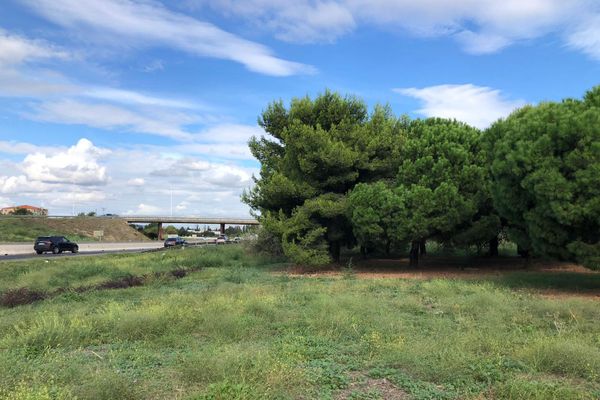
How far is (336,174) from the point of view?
24562 mm

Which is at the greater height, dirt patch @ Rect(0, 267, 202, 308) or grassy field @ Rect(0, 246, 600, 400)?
grassy field @ Rect(0, 246, 600, 400)

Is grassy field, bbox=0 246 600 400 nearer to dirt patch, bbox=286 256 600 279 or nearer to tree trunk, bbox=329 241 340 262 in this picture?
dirt patch, bbox=286 256 600 279

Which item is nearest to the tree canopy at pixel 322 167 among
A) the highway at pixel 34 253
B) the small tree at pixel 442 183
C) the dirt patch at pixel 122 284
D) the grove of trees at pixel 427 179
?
the grove of trees at pixel 427 179

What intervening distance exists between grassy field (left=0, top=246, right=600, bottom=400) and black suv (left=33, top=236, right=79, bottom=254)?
116 feet

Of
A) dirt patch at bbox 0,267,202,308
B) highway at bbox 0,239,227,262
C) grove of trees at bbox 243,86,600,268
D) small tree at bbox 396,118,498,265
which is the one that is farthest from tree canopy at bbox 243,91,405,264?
highway at bbox 0,239,227,262

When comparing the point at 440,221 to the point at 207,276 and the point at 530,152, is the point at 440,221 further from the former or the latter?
the point at 207,276

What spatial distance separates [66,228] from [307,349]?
90.8 metres

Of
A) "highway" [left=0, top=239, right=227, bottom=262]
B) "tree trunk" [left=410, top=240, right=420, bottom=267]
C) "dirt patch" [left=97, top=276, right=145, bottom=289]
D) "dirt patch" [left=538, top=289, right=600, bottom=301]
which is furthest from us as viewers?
"highway" [left=0, top=239, right=227, bottom=262]

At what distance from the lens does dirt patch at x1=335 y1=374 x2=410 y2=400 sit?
5.42 m

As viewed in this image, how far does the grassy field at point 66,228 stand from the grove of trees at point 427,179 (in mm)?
57194

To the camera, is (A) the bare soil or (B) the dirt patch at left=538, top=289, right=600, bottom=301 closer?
(B) the dirt patch at left=538, top=289, right=600, bottom=301

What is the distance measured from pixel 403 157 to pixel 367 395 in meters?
19.1

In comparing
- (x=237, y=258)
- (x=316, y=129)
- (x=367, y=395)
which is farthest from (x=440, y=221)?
(x=367, y=395)

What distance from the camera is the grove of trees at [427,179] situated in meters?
14.3
